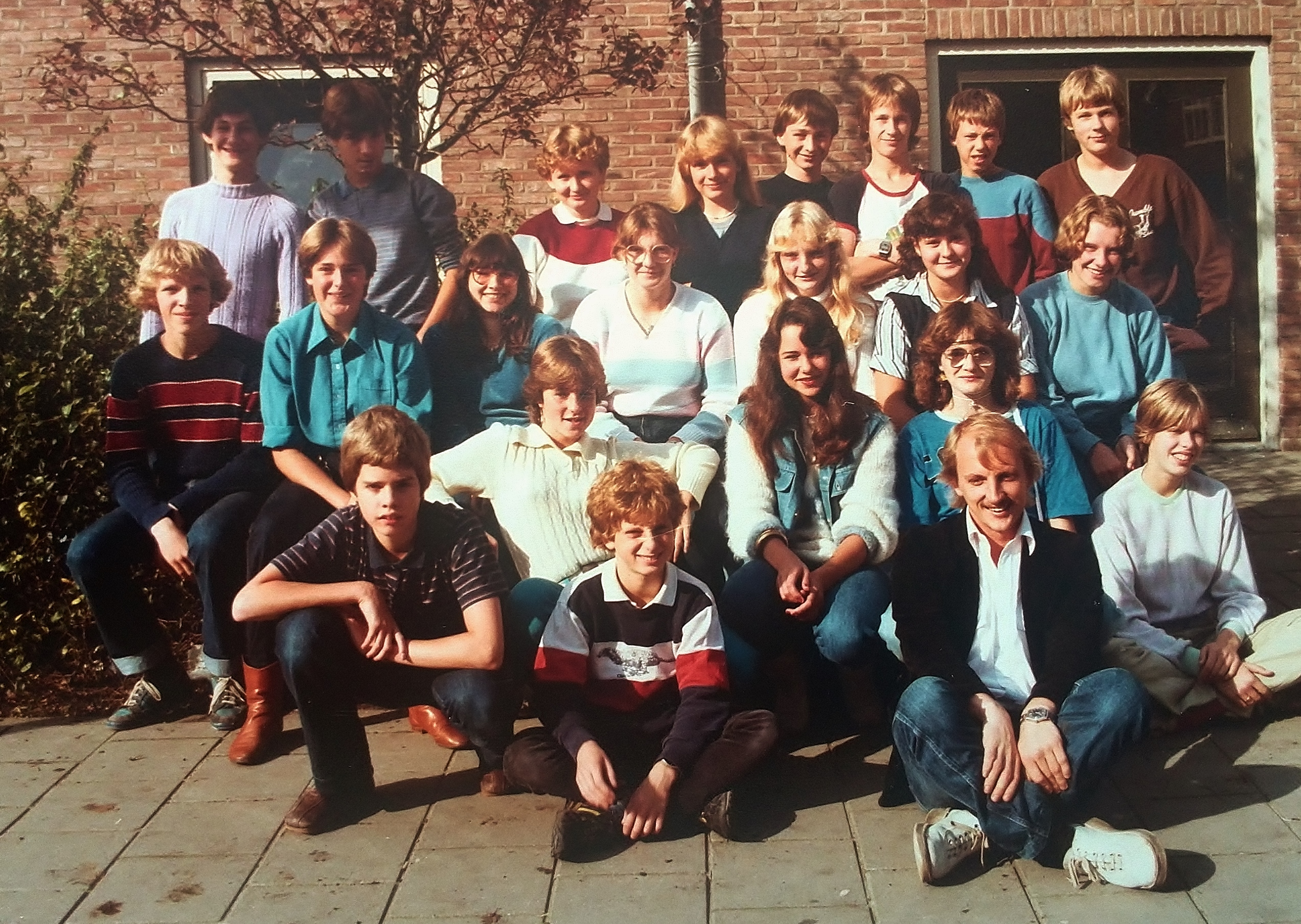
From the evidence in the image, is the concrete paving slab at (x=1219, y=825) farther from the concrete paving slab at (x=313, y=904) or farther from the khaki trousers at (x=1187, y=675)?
the concrete paving slab at (x=313, y=904)

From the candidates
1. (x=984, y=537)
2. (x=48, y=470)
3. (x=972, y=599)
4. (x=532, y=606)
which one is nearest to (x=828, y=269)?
(x=984, y=537)

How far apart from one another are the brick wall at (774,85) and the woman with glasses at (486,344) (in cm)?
185

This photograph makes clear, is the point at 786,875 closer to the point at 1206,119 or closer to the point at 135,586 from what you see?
the point at 135,586

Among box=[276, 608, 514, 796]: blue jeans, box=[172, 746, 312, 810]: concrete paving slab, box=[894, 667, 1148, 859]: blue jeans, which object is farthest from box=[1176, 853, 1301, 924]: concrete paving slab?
box=[172, 746, 312, 810]: concrete paving slab

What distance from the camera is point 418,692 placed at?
4.33 metres

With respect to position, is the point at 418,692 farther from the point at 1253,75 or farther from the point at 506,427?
the point at 1253,75

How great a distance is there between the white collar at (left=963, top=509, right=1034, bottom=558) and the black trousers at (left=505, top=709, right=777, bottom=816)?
0.73 metres

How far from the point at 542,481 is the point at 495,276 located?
0.92 metres

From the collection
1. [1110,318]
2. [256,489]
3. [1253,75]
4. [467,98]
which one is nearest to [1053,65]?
[1253,75]

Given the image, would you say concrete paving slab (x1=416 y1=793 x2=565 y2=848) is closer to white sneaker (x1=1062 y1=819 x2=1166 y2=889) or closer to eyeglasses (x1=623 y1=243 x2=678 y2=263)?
white sneaker (x1=1062 y1=819 x2=1166 y2=889)

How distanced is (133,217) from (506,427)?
3.20m

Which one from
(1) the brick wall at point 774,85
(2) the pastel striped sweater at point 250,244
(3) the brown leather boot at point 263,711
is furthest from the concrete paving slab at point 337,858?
(1) the brick wall at point 774,85

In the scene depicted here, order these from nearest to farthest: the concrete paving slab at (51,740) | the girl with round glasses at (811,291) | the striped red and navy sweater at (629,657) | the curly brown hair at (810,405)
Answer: the striped red and navy sweater at (629,657), the curly brown hair at (810,405), the concrete paving slab at (51,740), the girl with round glasses at (811,291)

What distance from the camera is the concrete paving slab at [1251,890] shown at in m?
3.39
